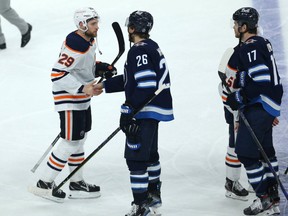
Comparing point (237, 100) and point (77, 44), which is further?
point (77, 44)

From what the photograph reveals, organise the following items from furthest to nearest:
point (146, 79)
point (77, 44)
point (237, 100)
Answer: point (77, 44) → point (237, 100) → point (146, 79)

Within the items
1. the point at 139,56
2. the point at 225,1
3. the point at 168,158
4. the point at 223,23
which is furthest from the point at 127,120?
the point at 225,1

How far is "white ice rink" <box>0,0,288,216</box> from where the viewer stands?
5027 mm

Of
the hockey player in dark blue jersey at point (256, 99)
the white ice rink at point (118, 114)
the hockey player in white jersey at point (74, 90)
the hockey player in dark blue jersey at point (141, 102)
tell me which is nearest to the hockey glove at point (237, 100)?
the hockey player in dark blue jersey at point (256, 99)

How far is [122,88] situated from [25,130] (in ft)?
5.69

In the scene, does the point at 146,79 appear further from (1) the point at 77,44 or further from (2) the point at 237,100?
(1) the point at 77,44

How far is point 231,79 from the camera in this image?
4.73m

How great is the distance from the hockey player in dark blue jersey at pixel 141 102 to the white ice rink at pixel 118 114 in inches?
13.4

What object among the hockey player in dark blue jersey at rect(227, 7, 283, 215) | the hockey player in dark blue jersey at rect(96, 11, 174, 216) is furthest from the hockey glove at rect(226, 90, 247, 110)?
the hockey player in dark blue jersey at rect(96, 11, 174, 216)

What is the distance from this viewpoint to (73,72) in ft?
16.3

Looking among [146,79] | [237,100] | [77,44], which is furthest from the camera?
[77,44]

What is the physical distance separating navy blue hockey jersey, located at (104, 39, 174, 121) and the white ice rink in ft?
2.07

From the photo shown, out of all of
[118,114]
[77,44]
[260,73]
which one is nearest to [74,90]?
[77,44]

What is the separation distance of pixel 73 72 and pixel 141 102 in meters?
0.67
